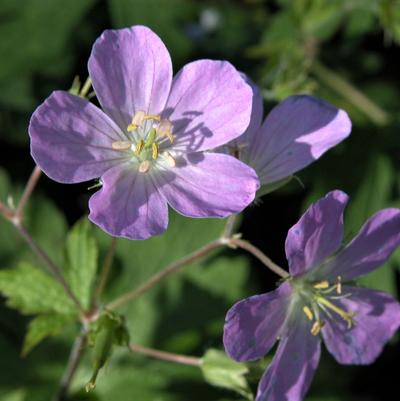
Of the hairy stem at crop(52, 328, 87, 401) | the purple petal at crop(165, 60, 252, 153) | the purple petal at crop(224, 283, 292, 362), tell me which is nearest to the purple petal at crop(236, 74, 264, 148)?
the purple petal at crop(165, 60, 252, 153)

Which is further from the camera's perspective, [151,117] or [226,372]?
[226,372]

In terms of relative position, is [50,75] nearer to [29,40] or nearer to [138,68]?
[29,40]


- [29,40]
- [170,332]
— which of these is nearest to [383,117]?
[170,332]

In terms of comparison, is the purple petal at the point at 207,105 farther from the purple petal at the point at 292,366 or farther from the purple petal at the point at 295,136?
the purple petal at the point at 292,366

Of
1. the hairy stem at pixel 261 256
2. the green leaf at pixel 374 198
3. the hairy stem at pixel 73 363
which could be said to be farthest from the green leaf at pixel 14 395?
the green leaf at pixel 374 198

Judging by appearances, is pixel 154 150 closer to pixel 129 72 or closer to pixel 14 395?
pixel 129 72

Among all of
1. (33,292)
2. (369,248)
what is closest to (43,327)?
(33,292)

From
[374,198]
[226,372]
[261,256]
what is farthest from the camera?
[374,198]

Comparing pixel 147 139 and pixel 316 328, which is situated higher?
pixel 147 139
